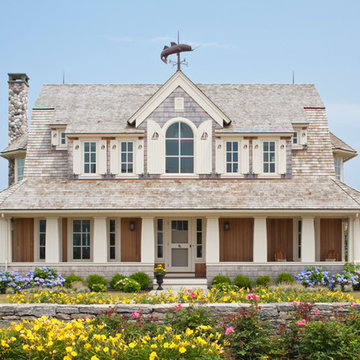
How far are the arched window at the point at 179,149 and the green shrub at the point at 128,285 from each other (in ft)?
16.3

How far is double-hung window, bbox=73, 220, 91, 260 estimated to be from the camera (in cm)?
2155

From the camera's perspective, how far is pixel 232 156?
22.0 meters

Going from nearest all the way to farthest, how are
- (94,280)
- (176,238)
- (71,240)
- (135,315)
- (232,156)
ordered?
(135,315) < (94,280) < (71,240) < (176,238) < (232,156)

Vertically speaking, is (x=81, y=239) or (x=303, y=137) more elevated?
(x=303, y=137)

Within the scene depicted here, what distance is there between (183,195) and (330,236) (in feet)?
20.6

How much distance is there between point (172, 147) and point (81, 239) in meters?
5.22

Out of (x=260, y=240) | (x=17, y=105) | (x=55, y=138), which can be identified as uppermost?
(x=17, y=105)

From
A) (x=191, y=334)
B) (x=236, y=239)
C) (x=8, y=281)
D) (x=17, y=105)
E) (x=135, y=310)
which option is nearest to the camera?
(x=191, y=334)

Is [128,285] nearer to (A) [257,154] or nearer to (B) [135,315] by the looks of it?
(A) [257,154]

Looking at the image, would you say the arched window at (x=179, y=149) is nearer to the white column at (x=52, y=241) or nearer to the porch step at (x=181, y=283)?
the porch step at (x=181, y=283)

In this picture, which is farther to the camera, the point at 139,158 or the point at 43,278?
the point at 139,158

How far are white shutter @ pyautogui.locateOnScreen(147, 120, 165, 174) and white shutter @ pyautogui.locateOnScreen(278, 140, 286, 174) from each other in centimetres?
473

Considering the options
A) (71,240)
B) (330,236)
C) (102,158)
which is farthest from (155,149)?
(330,236)

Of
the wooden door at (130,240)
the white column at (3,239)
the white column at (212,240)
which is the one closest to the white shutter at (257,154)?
the white column at (212,240)
